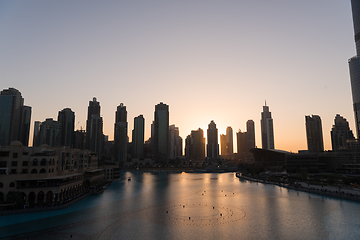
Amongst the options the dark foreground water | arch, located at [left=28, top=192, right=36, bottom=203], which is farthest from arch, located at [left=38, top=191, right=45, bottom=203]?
the dark foreground water

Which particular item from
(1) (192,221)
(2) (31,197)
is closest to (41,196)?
(2) (31,197)

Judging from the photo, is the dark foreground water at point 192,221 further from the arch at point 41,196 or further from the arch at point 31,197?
the arch at point 31,197

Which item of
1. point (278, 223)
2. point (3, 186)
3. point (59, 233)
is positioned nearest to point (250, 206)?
point (278, 223)

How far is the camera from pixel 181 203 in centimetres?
6794

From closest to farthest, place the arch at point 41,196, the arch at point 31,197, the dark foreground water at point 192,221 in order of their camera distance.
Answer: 1. the dark foreground water at point 192,221
2. the arch at point 31,197
3. the arch at point 41,196

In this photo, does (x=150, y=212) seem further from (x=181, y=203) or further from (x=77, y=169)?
(x=77, y=169)

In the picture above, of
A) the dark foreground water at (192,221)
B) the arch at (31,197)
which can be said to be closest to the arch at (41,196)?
the arch at (31,197)

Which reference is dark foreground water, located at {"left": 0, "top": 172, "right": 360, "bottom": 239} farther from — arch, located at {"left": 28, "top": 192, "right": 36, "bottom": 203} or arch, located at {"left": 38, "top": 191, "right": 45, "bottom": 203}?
arch, located at {"left": 28, "top": 192, "right": 36, "bottom": 203}

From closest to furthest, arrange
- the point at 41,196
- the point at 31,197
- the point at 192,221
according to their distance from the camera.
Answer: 1. the point at 192,221
2. the point at 31,197
3. the point at 41,196

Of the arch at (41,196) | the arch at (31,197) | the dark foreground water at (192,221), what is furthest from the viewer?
the arch at (41,196)

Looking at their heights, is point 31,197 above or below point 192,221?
above

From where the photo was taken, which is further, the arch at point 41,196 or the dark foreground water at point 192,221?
the arch at point 41,196

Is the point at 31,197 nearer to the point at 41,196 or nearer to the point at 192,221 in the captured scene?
the point at 41,196

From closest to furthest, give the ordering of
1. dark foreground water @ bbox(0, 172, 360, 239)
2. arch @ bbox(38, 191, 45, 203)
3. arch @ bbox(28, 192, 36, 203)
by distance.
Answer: dark foreground water @ bbox(0, 172, 360, 239) → arch @ bbox(28, 192, 36, 203) → arch @ bbox(38, 191, 45, 203)
